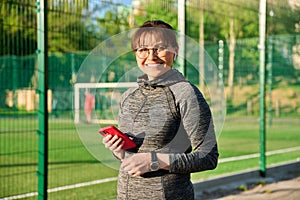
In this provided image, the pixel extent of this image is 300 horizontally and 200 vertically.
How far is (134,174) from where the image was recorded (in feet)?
6.81

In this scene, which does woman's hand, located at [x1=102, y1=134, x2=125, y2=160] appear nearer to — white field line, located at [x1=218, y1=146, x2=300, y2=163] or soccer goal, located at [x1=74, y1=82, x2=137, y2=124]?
soccer goal, located at [x1=74, y1=82, x2=137, y2=124]

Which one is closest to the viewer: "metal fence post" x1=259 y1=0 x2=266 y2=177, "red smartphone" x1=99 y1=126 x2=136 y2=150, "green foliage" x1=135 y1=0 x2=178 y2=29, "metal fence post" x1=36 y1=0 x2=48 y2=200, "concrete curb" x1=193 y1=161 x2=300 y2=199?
"red smartphone" x1=99 y1=126 x2=136 y2=150

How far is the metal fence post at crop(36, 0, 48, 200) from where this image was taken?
5113 mm

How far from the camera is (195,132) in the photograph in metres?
2.08

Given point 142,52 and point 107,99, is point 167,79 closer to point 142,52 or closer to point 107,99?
point 142,52

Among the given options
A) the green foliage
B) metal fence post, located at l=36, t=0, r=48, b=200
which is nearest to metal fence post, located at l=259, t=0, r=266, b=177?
the green foliage

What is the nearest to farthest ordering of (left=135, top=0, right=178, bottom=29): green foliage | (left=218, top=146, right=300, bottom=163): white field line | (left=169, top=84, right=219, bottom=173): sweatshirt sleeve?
(left=169, top=84, right=219, bottom=173): sweatshirt sleeve
(left=135, top=0, right=178, bottom=29): green foliage
(left=218, top=146, right=300, bottom=163): white field line

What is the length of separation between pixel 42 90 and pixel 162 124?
319cm

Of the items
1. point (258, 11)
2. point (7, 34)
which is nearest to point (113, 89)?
point (7, 34)

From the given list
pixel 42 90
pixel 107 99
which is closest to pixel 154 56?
pixel 107 99

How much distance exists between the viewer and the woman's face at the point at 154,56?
2.13 m

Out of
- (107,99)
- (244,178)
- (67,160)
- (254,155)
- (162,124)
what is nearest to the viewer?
(162,124)

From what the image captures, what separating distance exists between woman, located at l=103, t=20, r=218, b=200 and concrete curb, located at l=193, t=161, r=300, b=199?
15.6 ft

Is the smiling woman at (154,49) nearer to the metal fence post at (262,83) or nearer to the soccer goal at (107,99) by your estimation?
the soccer goal at (107,99)
